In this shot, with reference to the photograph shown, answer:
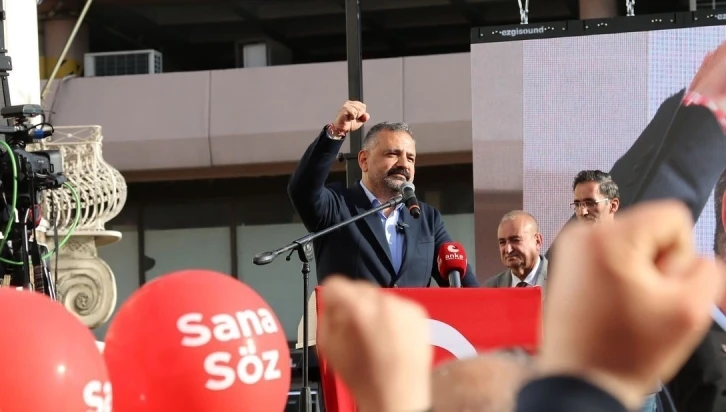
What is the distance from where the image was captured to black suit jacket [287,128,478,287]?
3.66 m

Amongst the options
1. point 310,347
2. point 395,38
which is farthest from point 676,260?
point 395,38

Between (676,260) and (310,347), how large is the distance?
2987mm

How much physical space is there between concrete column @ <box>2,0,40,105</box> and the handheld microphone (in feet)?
8.06

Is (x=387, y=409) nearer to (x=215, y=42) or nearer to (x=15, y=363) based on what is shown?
(x=15, y=363)

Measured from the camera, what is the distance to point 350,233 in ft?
12.2

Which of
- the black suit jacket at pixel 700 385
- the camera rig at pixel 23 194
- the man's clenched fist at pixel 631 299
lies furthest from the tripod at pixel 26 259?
the man's clenched fist at pixel 631 299

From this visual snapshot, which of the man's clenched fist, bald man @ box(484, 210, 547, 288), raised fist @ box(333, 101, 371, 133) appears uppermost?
raised fist @ box(333, 101, 371, 133)

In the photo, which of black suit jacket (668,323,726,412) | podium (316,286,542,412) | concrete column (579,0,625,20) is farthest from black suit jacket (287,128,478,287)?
concrete column (579,0,625,20)

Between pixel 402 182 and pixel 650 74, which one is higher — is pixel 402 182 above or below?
below

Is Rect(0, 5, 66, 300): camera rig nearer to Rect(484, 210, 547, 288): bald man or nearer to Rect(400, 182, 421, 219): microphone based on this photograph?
Rect(400, 182, 421, 219): microphone

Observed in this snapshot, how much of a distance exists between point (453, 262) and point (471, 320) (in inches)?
13.5

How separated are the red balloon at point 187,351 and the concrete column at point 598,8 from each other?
29.6 feet

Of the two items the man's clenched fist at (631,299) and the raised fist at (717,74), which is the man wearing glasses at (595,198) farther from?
the man's clenched fist at (631,299)

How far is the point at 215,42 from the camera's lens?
45.6 feet
